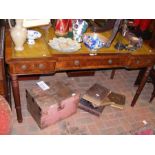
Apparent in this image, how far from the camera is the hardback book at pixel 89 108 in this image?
2.61 m

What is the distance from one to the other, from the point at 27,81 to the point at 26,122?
73 cm

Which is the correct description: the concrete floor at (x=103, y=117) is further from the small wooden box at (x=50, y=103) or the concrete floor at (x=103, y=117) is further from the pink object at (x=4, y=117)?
the pink object at (x=4, y=117)

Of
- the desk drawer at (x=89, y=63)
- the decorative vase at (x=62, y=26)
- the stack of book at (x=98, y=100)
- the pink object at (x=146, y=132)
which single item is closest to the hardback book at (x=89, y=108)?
the stack of book at (x=98, y=100)

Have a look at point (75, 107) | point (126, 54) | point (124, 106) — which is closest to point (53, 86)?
point (75, 107)

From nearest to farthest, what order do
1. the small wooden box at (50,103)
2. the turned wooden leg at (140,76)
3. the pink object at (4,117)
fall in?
the pink object at (4,117) < the small wooden box at (50,103) < the turned wooden leg at (140,76)

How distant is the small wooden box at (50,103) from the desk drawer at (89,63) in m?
0.35

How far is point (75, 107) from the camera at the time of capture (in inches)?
99.4

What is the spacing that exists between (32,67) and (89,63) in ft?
1.88

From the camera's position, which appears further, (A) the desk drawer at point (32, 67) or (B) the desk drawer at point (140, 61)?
(B) the desk drawer at point (140, 61)

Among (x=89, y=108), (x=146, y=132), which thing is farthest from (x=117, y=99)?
(x=146, y=132)

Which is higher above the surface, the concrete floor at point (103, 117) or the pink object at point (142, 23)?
the pink object at point (142, 23)

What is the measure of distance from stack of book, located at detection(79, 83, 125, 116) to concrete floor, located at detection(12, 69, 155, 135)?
69mm

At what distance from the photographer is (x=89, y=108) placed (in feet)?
8.63
